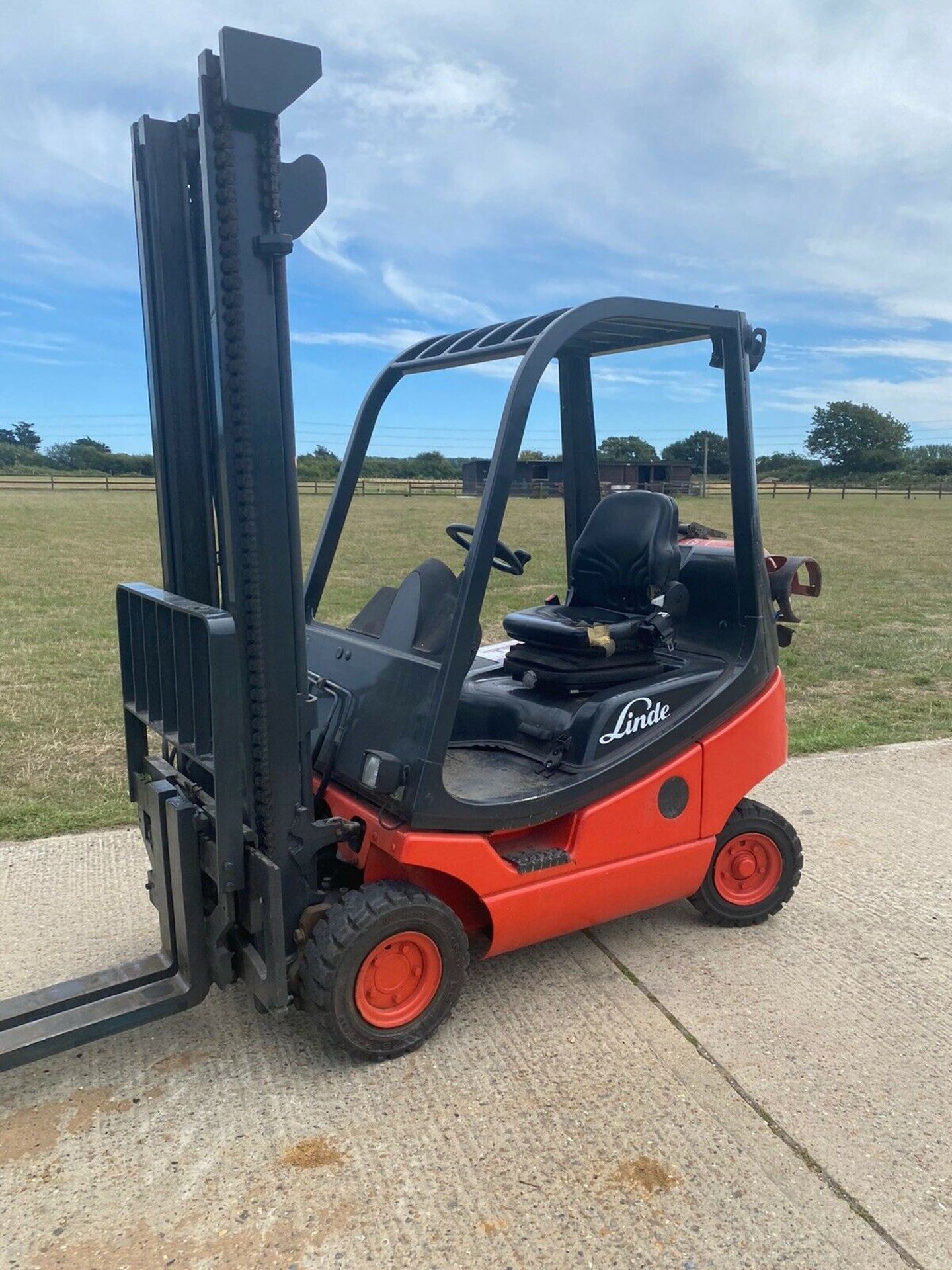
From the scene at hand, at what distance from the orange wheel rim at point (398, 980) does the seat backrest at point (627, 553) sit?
1507 millimetres

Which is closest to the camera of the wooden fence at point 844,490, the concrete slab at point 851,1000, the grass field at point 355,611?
the concrete slab at point 851,1000

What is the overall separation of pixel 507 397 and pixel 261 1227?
7.48 ft

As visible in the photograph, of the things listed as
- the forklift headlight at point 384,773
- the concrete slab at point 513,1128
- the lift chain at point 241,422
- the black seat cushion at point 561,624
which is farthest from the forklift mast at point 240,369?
the black seat cushion at point 561,624

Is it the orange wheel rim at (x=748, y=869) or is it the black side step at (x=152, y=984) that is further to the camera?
the orange wheel rim at (x=748, y=869)

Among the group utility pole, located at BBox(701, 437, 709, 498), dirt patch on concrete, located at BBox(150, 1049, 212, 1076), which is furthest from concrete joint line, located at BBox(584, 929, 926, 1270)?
utility pole, located at BBox(701, 437, 709, 498)

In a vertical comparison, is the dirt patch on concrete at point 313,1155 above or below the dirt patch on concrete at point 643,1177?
above

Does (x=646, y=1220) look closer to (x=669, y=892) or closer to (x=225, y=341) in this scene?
(x=669, y=892)

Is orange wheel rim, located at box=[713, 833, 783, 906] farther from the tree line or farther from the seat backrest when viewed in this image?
the tree line

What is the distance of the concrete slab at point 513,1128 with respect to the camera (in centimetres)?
232

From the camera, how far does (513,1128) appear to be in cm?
270

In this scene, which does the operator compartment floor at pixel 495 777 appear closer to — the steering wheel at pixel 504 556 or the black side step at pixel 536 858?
the black side step at pixel 536 858

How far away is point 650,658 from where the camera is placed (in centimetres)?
370

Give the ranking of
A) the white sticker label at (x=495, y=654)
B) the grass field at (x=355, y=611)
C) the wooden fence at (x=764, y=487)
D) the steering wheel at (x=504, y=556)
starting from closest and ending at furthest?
the steering wheel at (x=504, y=556)
the white sticker label at (x=495, y=654)
the grass field at (x=355, y=611)
the wooden fence at (x=764, y=487)

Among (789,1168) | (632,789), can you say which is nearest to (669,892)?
(632,789)
